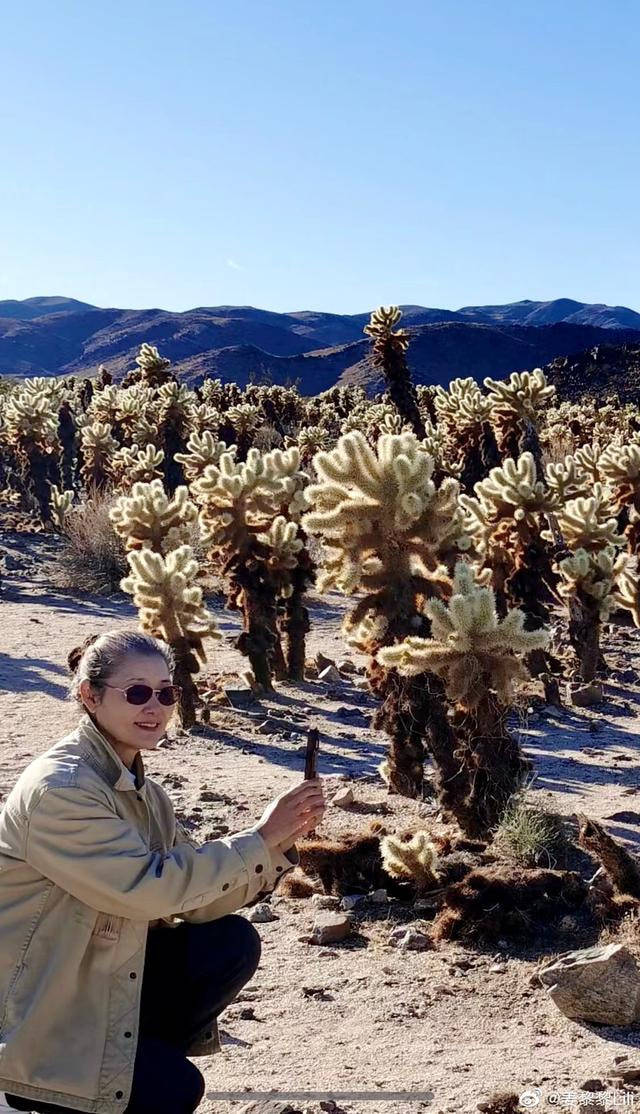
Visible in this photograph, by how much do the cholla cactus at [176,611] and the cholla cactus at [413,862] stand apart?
373 cm

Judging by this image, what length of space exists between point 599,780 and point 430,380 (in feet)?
209

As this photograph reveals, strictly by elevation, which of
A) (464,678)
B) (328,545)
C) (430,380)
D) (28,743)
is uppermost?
(430,380)

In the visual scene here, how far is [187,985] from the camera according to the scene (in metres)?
2.66

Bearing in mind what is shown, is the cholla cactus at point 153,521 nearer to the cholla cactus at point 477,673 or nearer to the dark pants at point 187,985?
the cholla cactus at point 477,673

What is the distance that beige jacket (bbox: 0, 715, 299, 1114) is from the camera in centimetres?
229

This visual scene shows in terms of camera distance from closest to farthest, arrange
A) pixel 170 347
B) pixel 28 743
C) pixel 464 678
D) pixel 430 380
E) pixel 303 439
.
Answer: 1. pixel 464 678
2. pixel 28 743
3. pixel 303 439
4. pixel 430 380
5. pixel 170 347

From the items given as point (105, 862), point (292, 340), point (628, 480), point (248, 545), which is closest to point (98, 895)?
point (105, 862)

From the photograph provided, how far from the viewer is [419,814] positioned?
245 inches

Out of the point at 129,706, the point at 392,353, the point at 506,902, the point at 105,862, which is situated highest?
the point at 392,353

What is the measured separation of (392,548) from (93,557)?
932 cm

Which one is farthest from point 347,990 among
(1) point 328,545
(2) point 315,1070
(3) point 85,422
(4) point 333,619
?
(3) point 85,422

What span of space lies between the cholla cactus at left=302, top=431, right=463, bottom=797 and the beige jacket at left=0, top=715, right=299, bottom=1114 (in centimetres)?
400

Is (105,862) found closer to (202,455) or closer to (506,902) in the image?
(506,902)

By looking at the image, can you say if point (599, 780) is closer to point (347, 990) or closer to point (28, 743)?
point (347, 990)
